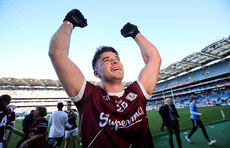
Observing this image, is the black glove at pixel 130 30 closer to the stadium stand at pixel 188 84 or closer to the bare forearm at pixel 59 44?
the bare forearm at pixel 59 44

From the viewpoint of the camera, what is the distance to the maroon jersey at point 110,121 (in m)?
0.93

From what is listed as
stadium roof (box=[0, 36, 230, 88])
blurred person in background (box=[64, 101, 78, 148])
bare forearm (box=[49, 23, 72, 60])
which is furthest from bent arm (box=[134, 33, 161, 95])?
stadium roof (box=[0, 36, 230, 88])

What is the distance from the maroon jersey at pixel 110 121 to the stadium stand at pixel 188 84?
30895mm

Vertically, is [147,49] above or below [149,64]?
above

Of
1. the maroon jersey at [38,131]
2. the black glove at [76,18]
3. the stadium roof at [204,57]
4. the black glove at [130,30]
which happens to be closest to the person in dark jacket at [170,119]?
the maroon jersey at [38,131]

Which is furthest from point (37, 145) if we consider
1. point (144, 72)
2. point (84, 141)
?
point (144, 72)

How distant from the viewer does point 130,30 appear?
4.96 feet

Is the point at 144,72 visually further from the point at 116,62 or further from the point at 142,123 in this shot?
the point at 142,123

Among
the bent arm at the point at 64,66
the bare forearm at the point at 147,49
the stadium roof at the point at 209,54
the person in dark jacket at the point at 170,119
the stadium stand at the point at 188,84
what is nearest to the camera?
the bent arm at the point at 64,66

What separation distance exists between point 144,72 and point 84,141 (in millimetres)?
841

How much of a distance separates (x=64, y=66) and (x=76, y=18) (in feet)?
1.92

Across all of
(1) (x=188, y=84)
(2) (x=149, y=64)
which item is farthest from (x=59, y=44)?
(1) (x=188, y=84)

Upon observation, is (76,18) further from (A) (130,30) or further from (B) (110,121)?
(B) (110,121)

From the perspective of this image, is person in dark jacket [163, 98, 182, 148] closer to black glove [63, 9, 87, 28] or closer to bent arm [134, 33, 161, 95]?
bent arm [134, 33, 161, 95]
